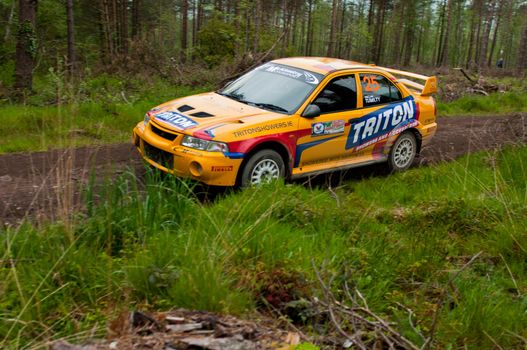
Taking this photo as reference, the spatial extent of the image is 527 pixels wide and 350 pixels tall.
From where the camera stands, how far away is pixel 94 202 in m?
4.57

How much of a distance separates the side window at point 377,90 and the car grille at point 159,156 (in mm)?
3187

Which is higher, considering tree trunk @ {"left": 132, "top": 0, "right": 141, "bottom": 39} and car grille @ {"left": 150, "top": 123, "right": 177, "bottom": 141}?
tree trunk @ {"left": 132, "top": 0, "right": 141, "bottom": 39}

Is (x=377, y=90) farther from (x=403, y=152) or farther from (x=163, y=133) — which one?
(x=163, y=133)

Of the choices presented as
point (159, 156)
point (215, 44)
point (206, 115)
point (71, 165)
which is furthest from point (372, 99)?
point (215, 44)

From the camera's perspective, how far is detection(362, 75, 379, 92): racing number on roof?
7.97 m

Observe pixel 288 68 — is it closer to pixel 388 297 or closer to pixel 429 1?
pixel 388 297

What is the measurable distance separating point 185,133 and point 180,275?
3.05 metres

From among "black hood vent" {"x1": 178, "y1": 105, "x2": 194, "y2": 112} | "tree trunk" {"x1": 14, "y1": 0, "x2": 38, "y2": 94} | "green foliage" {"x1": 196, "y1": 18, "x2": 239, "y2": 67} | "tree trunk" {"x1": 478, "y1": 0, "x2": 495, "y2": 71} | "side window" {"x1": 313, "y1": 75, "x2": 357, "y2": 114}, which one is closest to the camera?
"black hood vent" {"x1": 178, "y1": 105, "x2": 194, "y2": 112}

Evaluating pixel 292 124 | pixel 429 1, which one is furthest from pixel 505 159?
pixel 429 1

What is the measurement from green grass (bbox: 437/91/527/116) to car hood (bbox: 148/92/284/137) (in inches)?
353

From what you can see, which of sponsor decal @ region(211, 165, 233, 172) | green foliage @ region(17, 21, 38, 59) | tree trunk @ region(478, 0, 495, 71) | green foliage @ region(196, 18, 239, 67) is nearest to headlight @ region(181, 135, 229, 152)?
sponsor decal @ region(211, 165, 233, 172)

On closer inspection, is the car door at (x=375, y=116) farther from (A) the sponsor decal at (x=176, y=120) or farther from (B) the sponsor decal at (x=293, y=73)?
(A) the sponsor decal at (x=176, y=120)

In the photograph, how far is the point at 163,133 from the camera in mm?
6594

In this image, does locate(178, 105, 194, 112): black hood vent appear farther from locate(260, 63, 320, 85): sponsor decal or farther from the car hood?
locate(260, 63, 320, 85): sponsor decal
